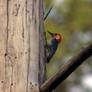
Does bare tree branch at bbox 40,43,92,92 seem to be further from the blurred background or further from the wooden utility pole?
the blurred background

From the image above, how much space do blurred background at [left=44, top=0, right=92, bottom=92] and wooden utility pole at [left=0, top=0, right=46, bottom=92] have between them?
10856 mm

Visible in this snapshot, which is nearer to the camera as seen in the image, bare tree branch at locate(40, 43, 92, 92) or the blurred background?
bare tree branch at locate(40, 43, 92, 92)

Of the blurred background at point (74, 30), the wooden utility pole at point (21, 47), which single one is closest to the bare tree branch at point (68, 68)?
the wooden utility pole at point (21, 47)

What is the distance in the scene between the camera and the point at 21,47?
3.82 meters

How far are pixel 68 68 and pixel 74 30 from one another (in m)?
13.2

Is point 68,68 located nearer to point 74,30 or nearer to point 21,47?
point 21,47

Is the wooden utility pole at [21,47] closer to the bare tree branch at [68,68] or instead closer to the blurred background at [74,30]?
the bare tree branch at [68,68]

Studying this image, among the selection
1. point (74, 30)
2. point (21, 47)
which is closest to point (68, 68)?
point (21, 47)

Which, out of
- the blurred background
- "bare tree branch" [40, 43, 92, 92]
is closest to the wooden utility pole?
"bare tree branch" [40, 43, 92, 92]

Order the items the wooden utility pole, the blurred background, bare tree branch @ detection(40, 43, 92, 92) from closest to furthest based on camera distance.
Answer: bare tree branch @ detection(40, 43, 92, 92) < the wooden utility pole < the blurred background

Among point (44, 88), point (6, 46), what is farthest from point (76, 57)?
point (6, 46)

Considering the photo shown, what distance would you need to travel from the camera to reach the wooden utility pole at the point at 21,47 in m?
3.73

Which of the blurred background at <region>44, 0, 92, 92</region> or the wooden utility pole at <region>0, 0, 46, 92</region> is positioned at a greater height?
the wooden utility pole at <region>0, 0, 46, 92</region>

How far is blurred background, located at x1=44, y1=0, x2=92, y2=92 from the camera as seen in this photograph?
15423mm
